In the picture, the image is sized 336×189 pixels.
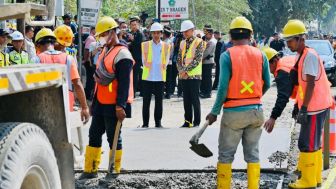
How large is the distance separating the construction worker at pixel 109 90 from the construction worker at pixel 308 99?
1.78 meters

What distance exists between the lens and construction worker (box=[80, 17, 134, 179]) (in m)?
8.54

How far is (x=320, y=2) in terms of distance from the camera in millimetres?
66688

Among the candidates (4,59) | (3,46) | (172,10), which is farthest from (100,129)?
(172,10)

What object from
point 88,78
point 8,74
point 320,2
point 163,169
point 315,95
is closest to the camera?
point 8,74

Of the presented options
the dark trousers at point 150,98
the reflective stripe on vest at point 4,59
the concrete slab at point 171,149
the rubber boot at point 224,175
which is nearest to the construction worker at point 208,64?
the dark trousers at point 150,98

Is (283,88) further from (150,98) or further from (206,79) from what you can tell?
(206,79)

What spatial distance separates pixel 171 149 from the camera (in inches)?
443

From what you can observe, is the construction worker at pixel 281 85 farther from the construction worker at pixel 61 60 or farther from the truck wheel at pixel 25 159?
the truck wheel at pixel 25 159

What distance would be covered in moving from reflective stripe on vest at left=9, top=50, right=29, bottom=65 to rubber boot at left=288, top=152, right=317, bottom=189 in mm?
5643

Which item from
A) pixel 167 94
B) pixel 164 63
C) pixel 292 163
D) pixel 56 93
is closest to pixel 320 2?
pixel 167 94

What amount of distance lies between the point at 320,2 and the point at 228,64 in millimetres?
60901

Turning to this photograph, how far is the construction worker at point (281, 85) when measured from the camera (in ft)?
26.9

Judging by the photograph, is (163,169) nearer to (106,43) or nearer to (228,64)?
(106,43)

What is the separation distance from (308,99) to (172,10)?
1822 centimetres
